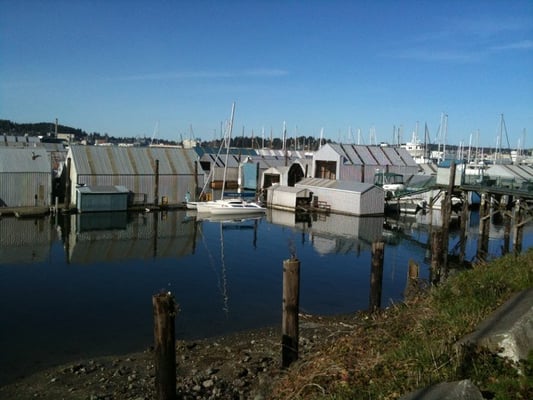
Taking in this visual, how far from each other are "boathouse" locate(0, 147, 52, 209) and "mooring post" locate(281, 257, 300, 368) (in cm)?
3673

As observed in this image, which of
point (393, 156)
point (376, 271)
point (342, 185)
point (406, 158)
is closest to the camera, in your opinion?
point (376, 271)

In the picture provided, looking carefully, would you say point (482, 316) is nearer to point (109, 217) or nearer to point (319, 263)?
point (319, 263)

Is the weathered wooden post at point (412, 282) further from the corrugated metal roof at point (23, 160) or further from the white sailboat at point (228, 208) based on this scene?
the corrugated metal roof at point (23, 160)

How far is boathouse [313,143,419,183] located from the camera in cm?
5819

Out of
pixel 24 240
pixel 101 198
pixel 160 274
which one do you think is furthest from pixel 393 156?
pixel 24 240

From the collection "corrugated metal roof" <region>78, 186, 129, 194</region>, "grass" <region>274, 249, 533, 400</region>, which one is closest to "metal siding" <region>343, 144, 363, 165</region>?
"corrugated metal roof" <region>78, 186, 129, 194</region>

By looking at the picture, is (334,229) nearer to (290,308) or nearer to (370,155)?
(370,155)

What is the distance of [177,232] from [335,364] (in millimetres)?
29511

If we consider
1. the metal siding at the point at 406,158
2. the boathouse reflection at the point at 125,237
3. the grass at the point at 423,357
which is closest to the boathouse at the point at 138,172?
the boathouse reflection at the point at 125,237

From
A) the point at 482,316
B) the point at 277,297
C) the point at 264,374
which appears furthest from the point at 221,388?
the point at 277,297

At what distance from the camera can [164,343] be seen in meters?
9.57

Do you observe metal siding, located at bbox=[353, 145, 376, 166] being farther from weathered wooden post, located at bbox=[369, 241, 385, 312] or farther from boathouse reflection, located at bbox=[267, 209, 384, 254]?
weathered wooden post, located at bbox=[369, 241, 385, 312]

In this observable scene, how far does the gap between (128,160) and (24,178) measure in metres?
9.87

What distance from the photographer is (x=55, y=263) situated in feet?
86.2
